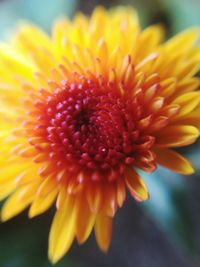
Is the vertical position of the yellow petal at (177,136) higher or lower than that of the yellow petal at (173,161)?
higher

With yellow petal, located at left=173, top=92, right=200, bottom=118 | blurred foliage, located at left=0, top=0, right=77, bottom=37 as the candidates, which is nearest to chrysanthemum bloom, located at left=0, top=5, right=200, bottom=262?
yellow petal, located at left=173, top=92, right=200, bottom=118

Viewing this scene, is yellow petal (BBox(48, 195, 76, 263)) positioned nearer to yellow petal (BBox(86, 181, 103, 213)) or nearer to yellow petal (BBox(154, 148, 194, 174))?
yellow petal (BBox(86, 181, 103, 213))

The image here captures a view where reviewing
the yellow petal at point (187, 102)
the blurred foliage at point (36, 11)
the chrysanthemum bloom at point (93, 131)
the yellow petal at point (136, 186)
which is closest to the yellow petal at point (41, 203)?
the chrysanthemum bloom at point (93, 131)

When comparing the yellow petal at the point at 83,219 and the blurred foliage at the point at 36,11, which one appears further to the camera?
the blurred foliage at the point at 36,11

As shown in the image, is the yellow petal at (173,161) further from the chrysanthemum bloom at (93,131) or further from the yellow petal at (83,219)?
the yellow petal at (83,219)

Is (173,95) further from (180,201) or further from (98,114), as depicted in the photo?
(180,201)

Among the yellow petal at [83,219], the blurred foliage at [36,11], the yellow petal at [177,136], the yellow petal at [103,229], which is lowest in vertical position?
the yellow petal at [103,229]

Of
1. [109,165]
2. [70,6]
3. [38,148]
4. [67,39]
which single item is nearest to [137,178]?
[109,165]

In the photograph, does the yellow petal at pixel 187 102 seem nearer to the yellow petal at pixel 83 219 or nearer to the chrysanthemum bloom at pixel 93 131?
the chrysanthemum bloom at pixel 93 131

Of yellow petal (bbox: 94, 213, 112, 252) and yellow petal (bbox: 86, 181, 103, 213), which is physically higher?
yellow petal (bbox: 86, 181, 103, 213)
